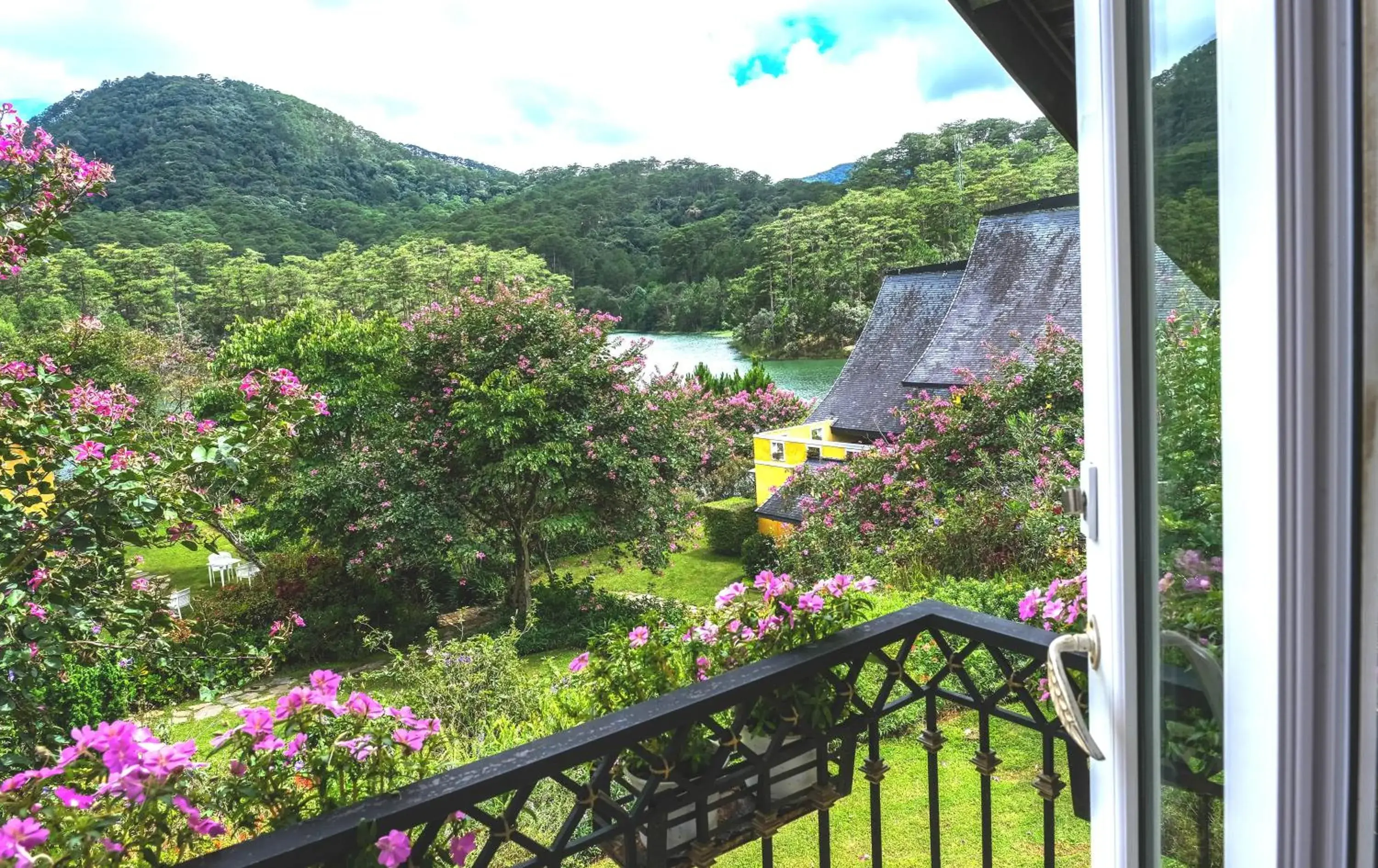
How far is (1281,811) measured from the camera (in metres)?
0.41

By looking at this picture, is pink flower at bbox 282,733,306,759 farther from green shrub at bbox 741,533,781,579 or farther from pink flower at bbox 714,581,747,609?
Result: green shrub at bbox 741,533,781,579

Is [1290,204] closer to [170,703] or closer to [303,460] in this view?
[170,703]

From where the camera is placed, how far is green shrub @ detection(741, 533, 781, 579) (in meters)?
9.39

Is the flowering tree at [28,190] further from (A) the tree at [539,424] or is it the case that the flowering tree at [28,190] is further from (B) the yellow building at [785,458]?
(B) the yellow building at [785,458]

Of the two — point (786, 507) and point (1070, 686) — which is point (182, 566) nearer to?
point (786, 507)

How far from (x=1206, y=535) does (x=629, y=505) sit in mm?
7925

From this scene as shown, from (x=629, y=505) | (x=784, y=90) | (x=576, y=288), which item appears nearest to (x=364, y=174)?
(x=576, y=288)

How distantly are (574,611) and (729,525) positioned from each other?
111 inches

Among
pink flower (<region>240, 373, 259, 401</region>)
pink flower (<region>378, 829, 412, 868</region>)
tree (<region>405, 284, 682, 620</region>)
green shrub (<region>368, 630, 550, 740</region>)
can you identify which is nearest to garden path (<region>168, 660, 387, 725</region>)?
tree (<region>405, 284, 682, 620</region>)

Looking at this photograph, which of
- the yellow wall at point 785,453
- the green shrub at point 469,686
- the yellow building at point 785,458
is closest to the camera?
the green shrub at point 469,686

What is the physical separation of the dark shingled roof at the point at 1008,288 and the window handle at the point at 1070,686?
8497 mm

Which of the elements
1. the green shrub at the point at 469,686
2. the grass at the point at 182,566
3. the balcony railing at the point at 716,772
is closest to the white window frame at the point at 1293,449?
the balcony railing at the point at 716,772

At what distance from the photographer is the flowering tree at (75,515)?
176cm

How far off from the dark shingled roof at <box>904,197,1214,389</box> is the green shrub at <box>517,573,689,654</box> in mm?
4005
